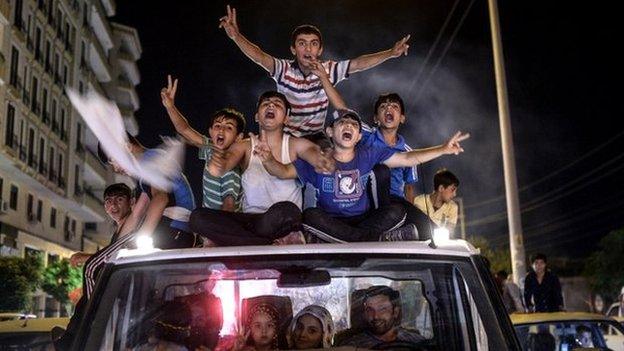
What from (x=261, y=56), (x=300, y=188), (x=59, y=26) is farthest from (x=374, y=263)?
(x=59, y=26)

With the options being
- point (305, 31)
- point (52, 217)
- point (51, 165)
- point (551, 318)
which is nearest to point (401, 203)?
point (305, 31)

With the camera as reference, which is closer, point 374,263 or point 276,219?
point 374,263

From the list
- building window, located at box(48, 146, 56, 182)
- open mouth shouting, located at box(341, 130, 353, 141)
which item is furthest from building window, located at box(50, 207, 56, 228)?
open mouth shouting, located at box(341, 130, 353, 141)

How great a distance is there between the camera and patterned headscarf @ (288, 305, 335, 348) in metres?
3.74

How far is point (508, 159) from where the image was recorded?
601 inches

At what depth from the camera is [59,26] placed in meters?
45.8

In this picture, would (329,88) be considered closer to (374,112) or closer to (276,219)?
(374,112)

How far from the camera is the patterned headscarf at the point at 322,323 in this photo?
147 inches

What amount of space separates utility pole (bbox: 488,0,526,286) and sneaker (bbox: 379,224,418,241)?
10.3 meters

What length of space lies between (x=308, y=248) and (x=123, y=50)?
6373 centimetres

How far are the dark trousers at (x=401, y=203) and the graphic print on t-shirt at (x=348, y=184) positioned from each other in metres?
0.13

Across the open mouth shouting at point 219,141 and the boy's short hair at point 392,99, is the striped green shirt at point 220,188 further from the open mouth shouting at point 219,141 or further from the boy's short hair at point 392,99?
the boy's short hair at point 392,99

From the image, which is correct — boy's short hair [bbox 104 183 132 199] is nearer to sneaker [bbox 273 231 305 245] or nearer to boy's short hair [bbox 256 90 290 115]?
boy's short hair [bbox 256 90 290 115]

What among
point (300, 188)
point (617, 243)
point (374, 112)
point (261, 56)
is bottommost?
point (300, 188)
